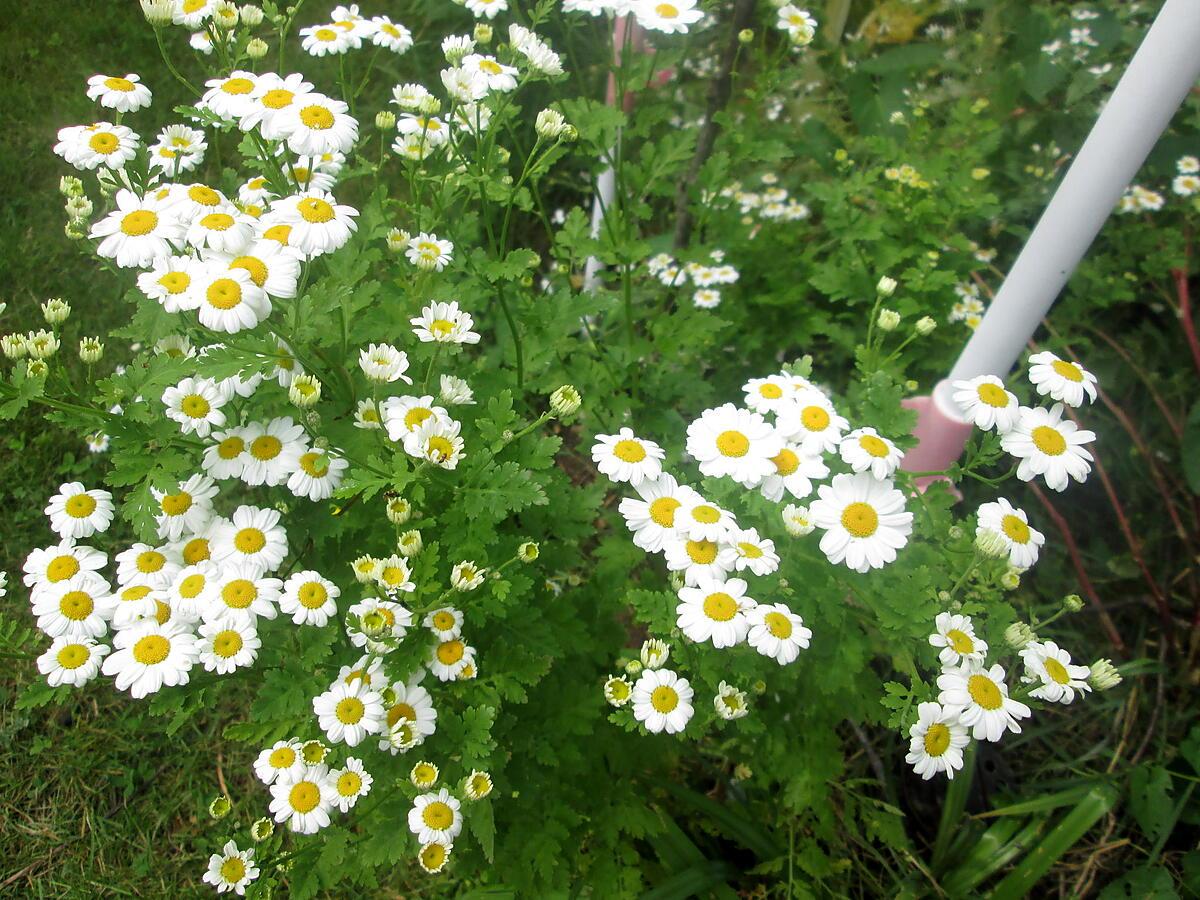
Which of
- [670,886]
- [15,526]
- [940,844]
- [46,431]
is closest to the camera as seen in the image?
[670,886]

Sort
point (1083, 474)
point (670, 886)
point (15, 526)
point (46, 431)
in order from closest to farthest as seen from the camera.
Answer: point (1083, 474)
point (670, 886)
point (15, 526)
point (46, 431)

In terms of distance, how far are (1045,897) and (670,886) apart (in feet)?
3.01

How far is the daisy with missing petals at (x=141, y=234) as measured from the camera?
1.25m

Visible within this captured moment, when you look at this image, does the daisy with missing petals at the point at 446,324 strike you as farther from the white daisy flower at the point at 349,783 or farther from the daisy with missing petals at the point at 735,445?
the white daisy flower at the point at 349,783

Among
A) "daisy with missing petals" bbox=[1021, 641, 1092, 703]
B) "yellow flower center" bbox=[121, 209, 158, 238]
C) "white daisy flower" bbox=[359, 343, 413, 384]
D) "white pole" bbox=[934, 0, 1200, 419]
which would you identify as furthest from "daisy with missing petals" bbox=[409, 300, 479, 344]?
"white pole" bbox=[934, 0, 1200, 419]

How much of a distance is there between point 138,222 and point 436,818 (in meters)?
0.98

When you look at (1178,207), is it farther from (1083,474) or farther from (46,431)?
(46,431)

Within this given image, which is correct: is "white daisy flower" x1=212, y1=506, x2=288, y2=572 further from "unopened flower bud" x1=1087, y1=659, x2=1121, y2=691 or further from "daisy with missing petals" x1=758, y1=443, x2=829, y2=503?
"unopened flower bud" x1=1087, y1=659, x2=1121, y2=691

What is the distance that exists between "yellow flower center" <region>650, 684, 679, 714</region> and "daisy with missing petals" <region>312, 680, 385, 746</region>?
0.41m

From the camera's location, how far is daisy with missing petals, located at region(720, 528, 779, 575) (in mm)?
1278

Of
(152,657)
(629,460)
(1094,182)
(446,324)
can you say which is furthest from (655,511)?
(1094,182)

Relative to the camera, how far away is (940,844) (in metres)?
1.92

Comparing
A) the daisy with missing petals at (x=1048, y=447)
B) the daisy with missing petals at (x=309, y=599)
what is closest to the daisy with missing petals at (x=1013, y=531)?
the daisy with missing petals at (x=1048, y=447)

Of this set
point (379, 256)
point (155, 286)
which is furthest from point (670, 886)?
point (155, 286)
